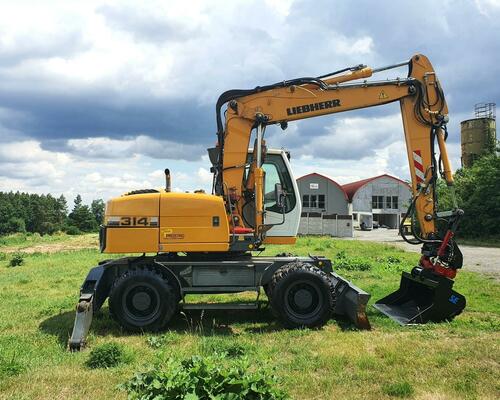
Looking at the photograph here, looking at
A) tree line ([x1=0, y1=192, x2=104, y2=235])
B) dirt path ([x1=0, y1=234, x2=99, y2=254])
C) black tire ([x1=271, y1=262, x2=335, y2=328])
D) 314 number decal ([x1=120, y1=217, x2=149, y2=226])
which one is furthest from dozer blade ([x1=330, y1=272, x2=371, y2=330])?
tree line ([x1=0, y1=192, x2=104, y2=235])

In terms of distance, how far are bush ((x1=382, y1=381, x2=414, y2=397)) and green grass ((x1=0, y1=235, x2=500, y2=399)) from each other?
0.01 m

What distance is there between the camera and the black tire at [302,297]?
8430 mm

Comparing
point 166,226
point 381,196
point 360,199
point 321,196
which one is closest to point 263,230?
point 166,226

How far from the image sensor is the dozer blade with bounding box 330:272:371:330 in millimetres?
8234

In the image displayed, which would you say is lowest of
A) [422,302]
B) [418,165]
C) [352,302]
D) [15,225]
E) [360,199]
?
[422,302]

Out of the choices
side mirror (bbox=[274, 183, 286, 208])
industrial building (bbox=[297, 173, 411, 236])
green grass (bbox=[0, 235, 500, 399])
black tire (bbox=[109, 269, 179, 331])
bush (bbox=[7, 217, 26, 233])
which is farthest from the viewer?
bush (bbox=[7, 217, 26, 233])

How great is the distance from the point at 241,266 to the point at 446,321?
371 centimetres

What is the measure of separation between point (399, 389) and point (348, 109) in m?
5.66

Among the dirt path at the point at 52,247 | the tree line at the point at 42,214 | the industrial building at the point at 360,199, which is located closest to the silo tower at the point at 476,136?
the industrial building at the point at 360,199

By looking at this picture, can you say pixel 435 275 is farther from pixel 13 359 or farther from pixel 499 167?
pixel 499 167

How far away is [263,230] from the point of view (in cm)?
917

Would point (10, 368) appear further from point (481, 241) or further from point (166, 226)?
point (481, 241)

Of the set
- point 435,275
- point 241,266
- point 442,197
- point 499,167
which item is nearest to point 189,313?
point 241,266

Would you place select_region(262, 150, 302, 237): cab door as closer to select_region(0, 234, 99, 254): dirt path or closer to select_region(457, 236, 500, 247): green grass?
select_region(0, 234, 99, 254): dirt path
